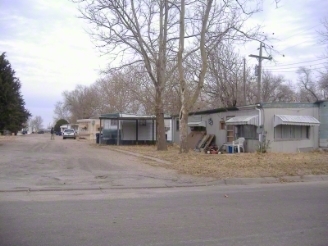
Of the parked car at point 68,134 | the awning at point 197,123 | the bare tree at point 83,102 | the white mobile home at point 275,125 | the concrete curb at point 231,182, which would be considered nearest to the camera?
the concrete curb at point 231,182

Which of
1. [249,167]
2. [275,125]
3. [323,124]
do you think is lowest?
[249,167]

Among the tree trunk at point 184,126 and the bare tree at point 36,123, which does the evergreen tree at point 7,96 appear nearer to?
the tree trunk at point 184,126

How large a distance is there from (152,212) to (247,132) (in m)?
17.3

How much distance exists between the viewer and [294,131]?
24219 mm

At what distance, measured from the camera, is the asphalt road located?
633cm

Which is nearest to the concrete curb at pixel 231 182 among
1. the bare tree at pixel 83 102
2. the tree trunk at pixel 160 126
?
the tree trunk at pixel 160 126

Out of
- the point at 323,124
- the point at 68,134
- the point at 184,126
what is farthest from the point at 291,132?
the point at 68,134

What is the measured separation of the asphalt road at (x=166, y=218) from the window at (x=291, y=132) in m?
12.4

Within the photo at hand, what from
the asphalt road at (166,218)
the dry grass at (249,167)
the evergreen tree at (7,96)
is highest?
the evergreen tree at (7,96)

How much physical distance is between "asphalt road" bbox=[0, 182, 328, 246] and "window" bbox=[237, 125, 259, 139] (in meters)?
12.7

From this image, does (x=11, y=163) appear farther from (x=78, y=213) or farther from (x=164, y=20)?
(x=164, y=20)

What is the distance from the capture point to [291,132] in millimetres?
24141

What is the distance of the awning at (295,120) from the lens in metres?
22.6

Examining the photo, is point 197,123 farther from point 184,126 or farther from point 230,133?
point 184,126
